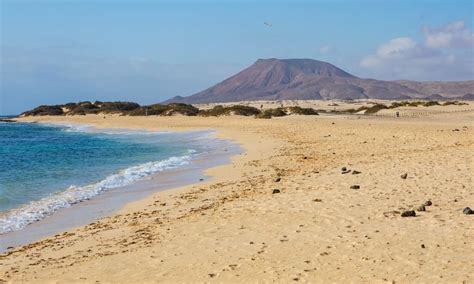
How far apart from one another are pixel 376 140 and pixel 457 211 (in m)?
15.8

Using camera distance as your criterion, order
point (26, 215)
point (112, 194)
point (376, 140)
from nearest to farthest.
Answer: point (26, 215)
point (112, 194)
point (376, 140)

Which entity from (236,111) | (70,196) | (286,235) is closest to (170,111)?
(236,111)

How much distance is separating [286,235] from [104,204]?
6.44 meters

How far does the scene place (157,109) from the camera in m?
83.4

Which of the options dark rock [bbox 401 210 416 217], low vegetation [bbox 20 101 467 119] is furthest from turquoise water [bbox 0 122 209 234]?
low vegetation [bbox 20 101 467 119]

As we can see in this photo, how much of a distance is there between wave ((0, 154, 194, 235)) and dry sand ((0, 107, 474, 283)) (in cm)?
185

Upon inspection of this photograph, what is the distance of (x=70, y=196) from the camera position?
1444 centimetres

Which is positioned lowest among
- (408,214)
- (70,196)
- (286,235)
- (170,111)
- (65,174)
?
(65,174)

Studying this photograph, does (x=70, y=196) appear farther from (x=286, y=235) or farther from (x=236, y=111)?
(x=236, y=111)

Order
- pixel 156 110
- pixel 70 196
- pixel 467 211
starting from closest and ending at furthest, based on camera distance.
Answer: pixel 467 211, pixel 70 196, pixel 156 110

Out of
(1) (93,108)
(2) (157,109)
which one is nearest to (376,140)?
(2) (157,109)

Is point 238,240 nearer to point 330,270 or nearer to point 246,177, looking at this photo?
point 330,270

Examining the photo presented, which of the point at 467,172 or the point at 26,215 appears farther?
the point at 467,172

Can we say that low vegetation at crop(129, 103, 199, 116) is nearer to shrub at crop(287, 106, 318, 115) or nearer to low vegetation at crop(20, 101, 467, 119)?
low vegetation at crop(20, 101, 467, 119)
